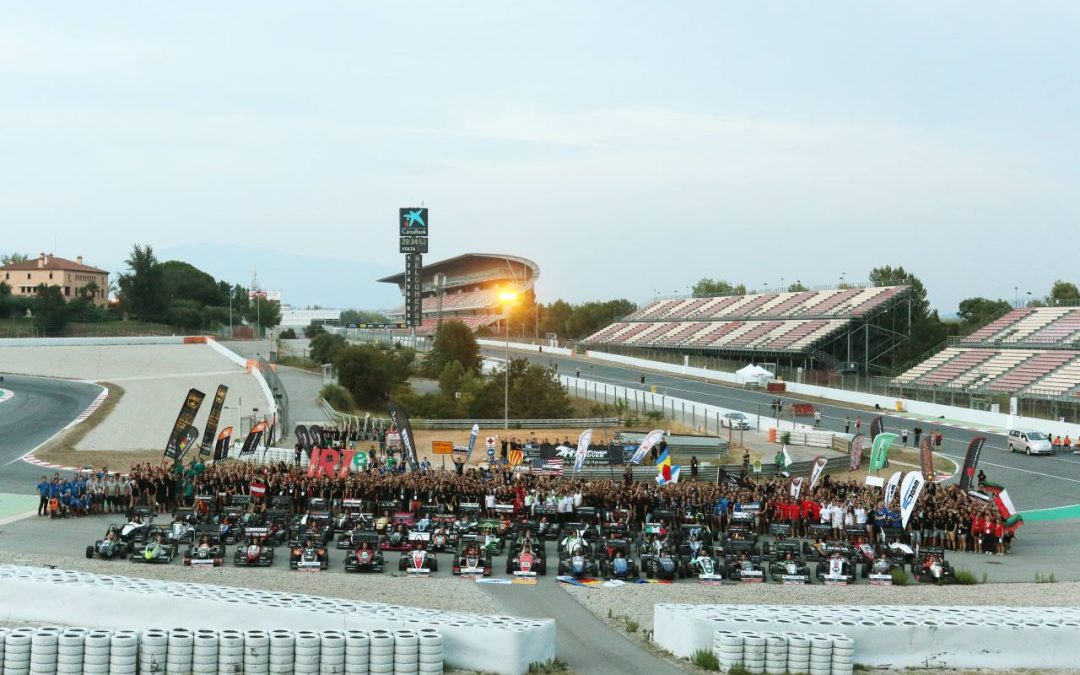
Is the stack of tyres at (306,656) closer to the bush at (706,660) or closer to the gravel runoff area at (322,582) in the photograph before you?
the gravel runoff area at (322,582)

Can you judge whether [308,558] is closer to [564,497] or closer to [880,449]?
[564,497]

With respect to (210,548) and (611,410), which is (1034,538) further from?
(611,410)

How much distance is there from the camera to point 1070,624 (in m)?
15.7

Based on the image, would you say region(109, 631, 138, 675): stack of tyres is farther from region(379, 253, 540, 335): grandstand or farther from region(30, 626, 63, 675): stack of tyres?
region(379, 253, 540, 335): grandstand

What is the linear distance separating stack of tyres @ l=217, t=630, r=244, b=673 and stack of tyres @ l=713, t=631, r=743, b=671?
659 cm

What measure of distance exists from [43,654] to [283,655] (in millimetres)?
3118

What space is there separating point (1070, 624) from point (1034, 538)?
1267cm

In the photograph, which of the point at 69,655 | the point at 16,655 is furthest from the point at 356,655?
the point at 16,655

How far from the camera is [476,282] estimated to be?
16688 cm

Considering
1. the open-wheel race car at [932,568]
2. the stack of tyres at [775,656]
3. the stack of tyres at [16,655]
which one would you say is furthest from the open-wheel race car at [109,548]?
the open-wheel race car at [932,568]

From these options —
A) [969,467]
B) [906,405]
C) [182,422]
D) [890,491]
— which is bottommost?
[890,491]

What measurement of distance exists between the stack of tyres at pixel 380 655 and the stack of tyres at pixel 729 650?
460cm

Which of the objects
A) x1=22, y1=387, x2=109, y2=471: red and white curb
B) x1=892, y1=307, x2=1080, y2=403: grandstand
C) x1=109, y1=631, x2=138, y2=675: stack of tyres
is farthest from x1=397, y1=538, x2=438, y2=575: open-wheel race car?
Answer: x1=892, y1=307, x2=1080, y2=403: grandstand

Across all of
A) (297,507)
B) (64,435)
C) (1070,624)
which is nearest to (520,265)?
(64,435)
